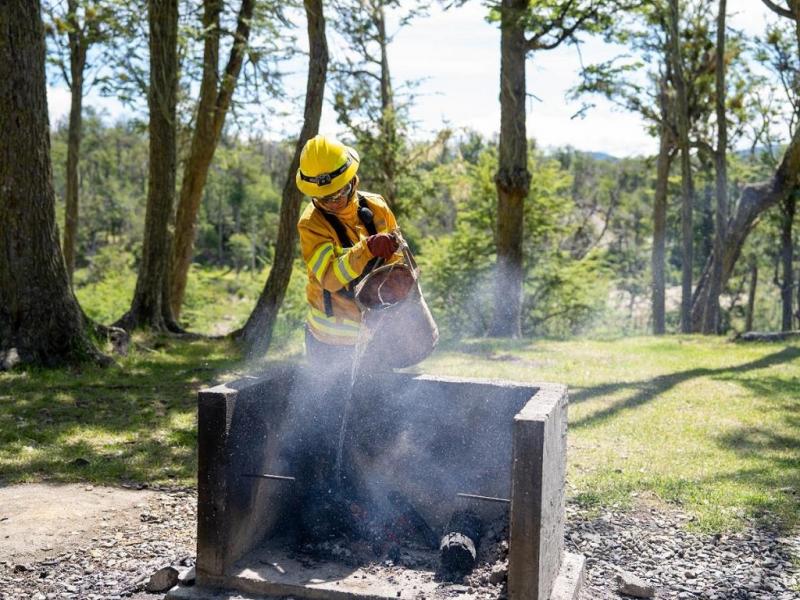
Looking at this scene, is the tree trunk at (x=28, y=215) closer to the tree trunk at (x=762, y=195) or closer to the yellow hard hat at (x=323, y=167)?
the yellow hard hat at (x=323, y=167)

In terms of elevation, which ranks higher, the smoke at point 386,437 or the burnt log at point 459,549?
the smoke at point 386,437

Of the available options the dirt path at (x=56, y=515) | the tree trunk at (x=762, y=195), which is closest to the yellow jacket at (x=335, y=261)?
the dirt path at (x=56, y=515)

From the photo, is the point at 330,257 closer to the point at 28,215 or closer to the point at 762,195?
the point at 28,215

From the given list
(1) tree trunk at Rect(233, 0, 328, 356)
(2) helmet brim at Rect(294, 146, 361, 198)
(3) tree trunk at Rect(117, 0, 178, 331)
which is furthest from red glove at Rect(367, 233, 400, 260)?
(3) tree trunk at Rect(117, 0, 178, 331)

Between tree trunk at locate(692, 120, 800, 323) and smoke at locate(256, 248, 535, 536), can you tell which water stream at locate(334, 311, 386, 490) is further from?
tree trunk at locate(692, 120, 800, 323)

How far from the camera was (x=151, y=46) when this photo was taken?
11.4 meters

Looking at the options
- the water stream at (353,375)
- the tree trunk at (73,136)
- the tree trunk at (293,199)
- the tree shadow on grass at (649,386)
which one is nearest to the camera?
the water stream at (353,375)

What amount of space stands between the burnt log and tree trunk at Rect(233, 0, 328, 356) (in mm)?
6649

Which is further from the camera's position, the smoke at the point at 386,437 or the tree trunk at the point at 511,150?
the tree trunk at the point at 511,150

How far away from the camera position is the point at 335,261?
4129mm

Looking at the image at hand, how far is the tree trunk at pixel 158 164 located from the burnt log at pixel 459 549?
874cm

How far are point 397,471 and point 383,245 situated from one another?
51.8 inches

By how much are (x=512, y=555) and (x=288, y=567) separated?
1.09 m

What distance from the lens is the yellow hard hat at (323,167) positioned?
4145 millimetres
